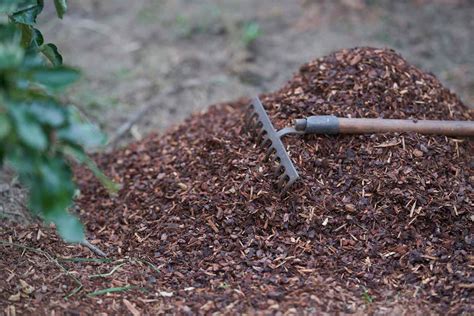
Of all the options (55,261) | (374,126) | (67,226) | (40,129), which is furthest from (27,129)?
Answer: (374,126)

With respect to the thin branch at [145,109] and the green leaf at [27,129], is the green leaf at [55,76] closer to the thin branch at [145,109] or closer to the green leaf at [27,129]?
the green leaf at [27,129]

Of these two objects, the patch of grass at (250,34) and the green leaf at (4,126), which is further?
the patch of grass at (250,34)

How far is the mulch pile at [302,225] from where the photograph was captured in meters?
2.38

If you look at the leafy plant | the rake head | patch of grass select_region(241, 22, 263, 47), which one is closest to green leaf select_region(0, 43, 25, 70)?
the leafy plant

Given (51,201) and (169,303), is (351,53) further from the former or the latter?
(51,201)

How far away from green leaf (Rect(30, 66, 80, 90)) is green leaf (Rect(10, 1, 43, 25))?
0.60 meters

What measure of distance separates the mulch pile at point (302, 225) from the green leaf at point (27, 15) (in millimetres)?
934

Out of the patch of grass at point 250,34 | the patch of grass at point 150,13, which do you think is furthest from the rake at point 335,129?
the patch of grass at point 150,13

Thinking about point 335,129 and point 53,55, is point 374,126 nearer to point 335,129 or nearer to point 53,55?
point 335,129

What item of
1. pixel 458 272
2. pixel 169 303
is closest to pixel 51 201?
pixel 169 303

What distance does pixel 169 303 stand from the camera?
7.78 ft

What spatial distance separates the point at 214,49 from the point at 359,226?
9.26ft

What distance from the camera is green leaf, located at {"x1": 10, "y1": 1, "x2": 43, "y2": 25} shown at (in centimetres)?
238

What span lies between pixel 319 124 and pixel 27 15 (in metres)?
1.31
